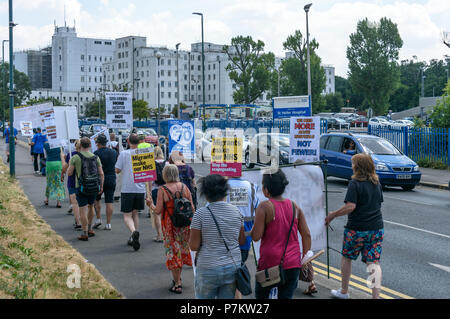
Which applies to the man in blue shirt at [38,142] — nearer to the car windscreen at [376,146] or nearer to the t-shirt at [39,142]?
the t-shirt at [39,142]

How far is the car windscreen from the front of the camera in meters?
18.8

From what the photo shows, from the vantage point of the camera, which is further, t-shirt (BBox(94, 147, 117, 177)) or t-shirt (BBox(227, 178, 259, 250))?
t-shirt (BBox(94, 147, 117, 177))

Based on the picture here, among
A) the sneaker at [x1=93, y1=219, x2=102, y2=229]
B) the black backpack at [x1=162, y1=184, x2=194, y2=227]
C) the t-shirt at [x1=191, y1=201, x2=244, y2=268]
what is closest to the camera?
the t-shirt at [x1=191, y1=201, x2=244, y2=268]

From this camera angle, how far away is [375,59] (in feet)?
218

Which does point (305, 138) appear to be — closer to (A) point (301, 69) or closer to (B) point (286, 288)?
(B) point (286, 288)

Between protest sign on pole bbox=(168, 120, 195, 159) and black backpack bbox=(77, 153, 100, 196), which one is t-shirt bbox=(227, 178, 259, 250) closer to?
black backpack bbox=(77, 153, 100, 196)

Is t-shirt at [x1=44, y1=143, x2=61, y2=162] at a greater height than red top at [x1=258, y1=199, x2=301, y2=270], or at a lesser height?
greater

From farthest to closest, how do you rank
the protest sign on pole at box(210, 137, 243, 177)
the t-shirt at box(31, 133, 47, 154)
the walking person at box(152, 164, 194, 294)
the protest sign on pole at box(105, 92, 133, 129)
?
the t-shirt at box(31, 133, 47, 154), the protest sign on pole at box(105, 92, 133, 129), the protest sign on pole at box(210, 137, 243, 177), the walking person at box(152, 164, 194, 294)

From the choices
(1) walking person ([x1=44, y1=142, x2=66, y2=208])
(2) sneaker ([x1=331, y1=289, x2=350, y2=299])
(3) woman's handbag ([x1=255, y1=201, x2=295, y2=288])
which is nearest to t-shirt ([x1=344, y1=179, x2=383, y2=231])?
(2) sneaker ([x1=331, y1=289, x2=350, y2=299])

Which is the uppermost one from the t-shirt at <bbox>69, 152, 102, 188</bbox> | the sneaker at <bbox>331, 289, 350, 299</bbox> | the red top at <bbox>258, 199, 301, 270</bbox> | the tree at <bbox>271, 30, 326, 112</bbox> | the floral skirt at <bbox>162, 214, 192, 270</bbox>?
the tree at <bbox>271, 30, 326, 112</bbox>

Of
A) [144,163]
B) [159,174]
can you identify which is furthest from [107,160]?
[144,163]

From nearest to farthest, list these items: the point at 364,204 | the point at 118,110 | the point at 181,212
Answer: the point at 364,204, the point at 181,212, the point at 118,110

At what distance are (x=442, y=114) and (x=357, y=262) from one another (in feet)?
64.4

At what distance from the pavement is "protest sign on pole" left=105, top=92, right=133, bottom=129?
3.15 metres
